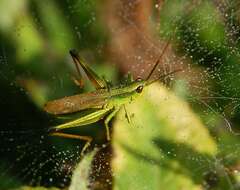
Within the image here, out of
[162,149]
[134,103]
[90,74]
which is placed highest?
[90,74]

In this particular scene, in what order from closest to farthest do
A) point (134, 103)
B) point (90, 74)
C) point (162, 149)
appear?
point (162, 149) → point (134, 103) → point (90, 74)

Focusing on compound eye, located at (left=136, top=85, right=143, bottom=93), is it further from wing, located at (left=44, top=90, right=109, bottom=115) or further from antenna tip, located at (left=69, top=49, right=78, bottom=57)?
antenna tip, located at (left=69, top=49, right=78, bottom=57)

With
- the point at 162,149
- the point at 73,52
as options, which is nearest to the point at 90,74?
the point at 73,52

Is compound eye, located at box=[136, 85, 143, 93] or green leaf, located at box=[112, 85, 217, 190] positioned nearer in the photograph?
green leaf, located at box=[112, 85, 217, 190]

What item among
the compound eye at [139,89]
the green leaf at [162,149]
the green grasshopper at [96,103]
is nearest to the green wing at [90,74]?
the green grasshopper at [96,103]

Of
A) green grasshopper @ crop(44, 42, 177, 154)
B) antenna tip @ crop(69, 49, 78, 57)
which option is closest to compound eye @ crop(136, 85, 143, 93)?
green grasshopper @ crop(44, 42, 177, 154)

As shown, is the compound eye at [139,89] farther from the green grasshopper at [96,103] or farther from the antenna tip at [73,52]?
the antenna tip at [73,52]

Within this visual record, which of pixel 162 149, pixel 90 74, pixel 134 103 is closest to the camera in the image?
pixel 162 149

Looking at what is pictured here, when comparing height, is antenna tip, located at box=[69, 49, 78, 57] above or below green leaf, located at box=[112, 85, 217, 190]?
above

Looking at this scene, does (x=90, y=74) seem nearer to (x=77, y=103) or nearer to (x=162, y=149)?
(x=77, y=103)
